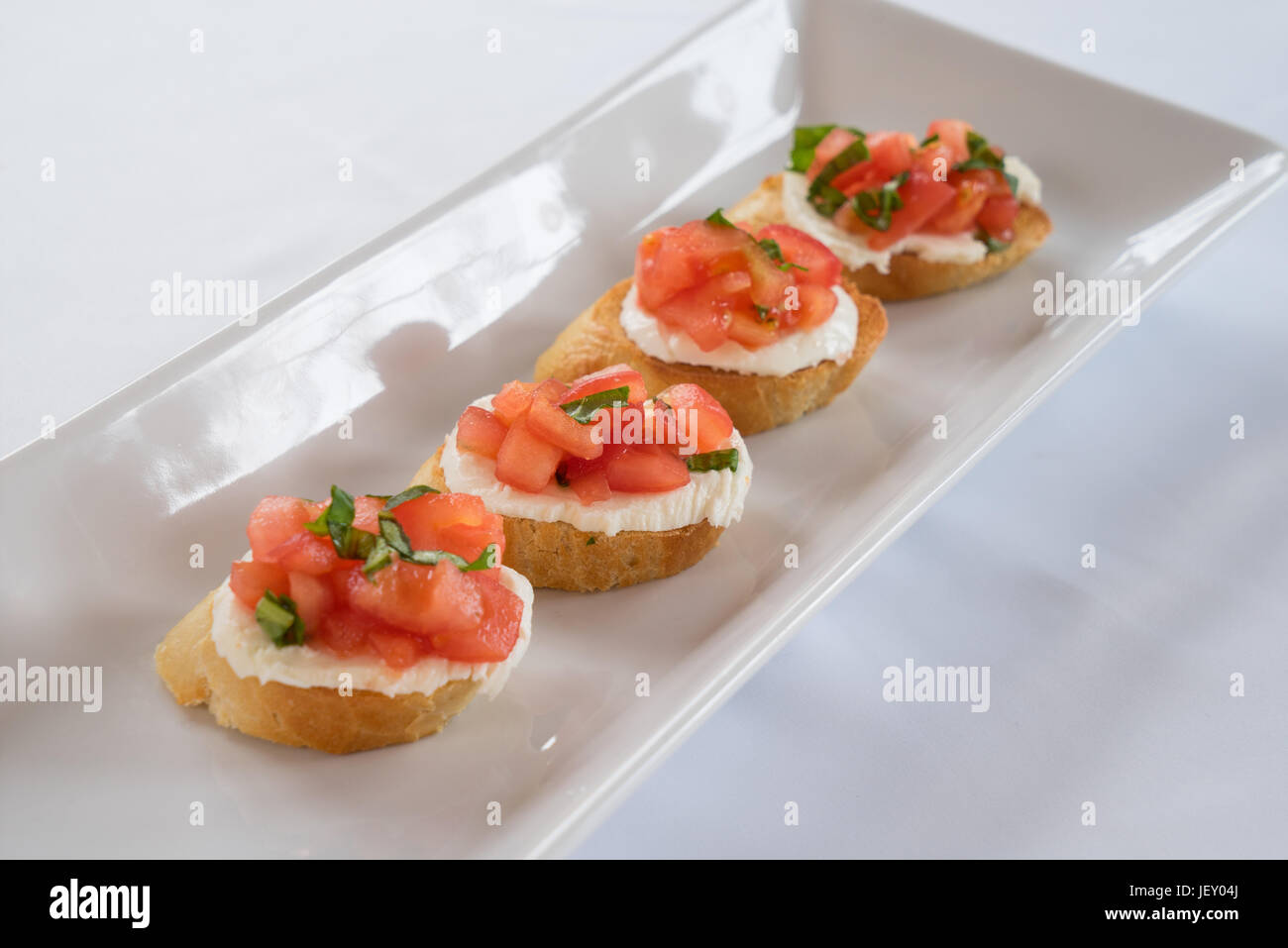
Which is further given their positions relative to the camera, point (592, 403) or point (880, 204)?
point (880, 204)

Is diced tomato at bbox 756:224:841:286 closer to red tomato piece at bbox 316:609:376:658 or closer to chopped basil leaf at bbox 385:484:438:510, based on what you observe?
chopped basil leaf at bbox 385:484:438:510

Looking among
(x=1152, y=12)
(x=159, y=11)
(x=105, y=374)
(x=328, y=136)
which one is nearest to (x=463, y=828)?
(x=105, y=374)

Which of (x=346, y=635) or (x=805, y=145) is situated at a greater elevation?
(x=805, y=145)

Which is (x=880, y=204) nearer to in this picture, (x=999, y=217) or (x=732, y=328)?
(x=999, y=217)

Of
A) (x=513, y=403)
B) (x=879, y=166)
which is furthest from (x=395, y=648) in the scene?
(x=879, y=166)

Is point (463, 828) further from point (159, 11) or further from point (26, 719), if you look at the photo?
point (159, 11)

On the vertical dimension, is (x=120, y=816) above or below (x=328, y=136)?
below
